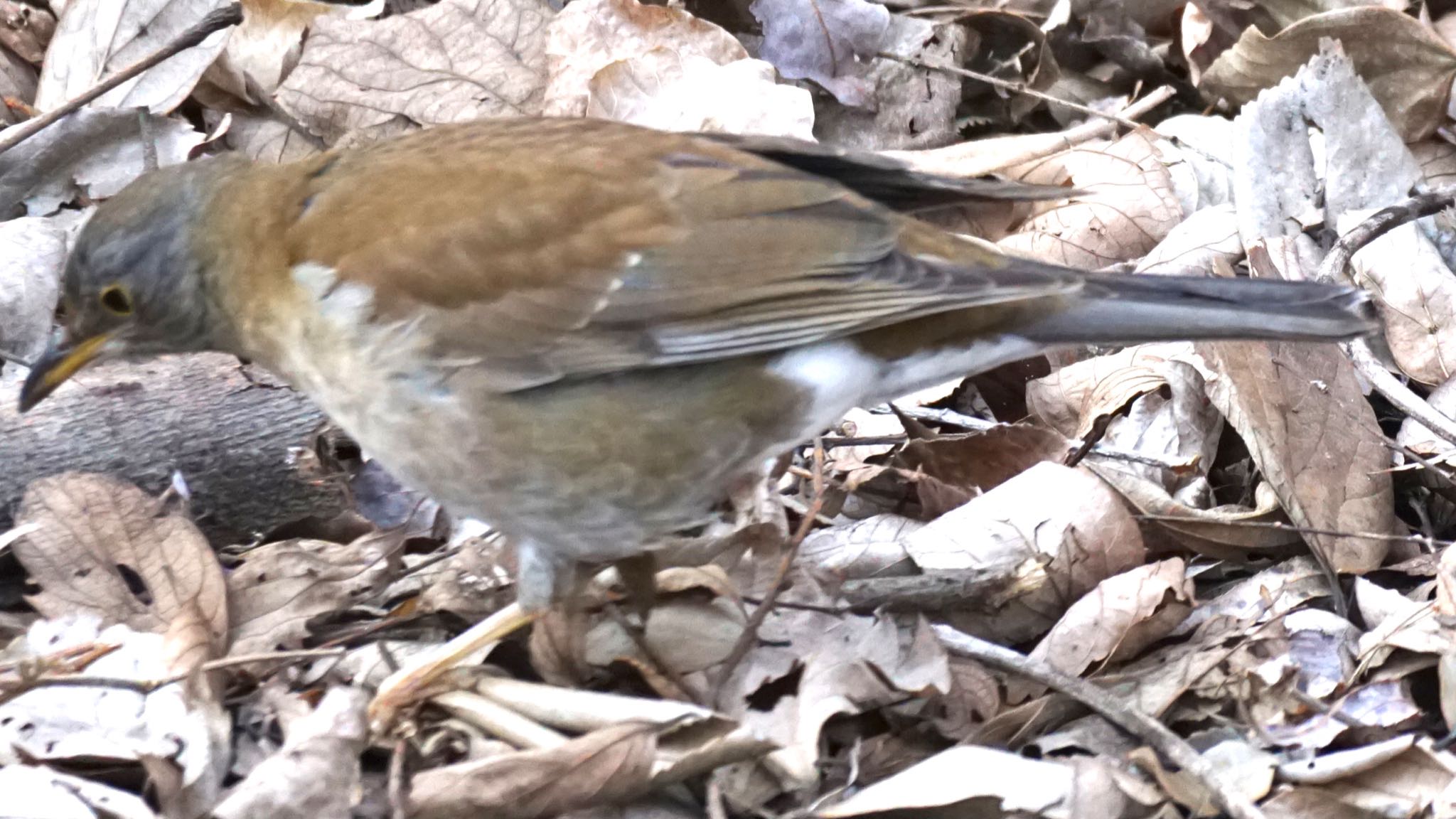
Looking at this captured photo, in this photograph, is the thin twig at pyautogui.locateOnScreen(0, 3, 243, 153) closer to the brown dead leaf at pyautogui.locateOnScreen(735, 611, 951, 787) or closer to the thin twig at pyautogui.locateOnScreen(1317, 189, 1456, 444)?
the brown dead leaf at pyautogui.locateOnScreen(735, 611, 951, 787)

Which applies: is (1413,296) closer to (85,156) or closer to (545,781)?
(545,781)

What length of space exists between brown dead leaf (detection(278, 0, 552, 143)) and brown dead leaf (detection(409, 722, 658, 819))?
2472mm

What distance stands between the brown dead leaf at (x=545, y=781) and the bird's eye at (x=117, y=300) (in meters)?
1.19

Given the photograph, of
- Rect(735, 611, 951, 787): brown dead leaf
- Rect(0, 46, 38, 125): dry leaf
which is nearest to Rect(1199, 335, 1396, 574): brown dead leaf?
Rect(735, 611, 951, 787): brown dead leaf

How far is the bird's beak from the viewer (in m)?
3.16

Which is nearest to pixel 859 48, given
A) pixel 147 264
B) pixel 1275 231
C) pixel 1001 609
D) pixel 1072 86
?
pixel 1072 86

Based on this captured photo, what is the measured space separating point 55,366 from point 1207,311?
227 cm

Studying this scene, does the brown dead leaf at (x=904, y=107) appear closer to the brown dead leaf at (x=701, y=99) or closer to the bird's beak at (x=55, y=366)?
the brown dead leaf at (x=701, y=99)

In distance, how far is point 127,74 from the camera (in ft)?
13.4

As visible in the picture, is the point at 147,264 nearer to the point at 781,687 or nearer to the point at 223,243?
the point at 223,243

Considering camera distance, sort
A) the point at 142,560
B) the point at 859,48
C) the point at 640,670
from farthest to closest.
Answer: the point at 859,48, the point at 142,560, the point at 640,670

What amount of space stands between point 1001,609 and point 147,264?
194 cm

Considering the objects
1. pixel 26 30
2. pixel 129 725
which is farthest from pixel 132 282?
pixel 26 30

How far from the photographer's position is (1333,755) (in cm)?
291
